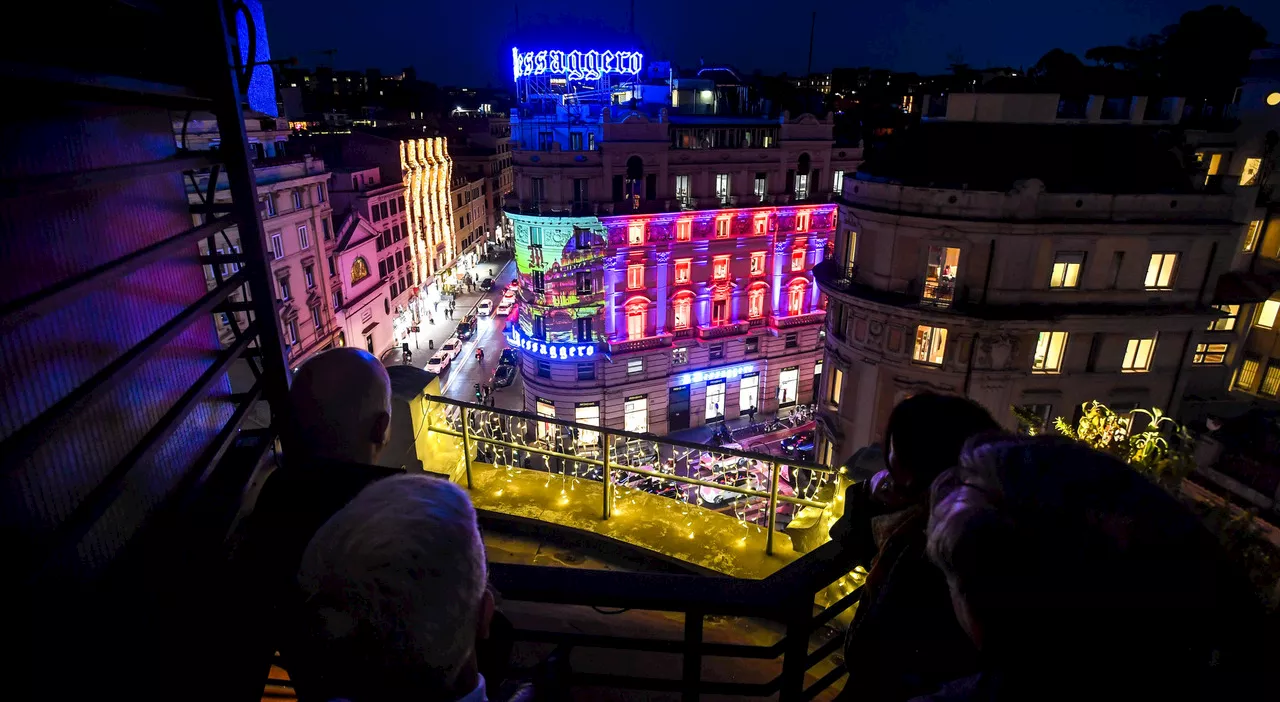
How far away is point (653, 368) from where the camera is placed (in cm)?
3067

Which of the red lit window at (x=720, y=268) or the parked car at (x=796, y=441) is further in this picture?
the parked car at (x=796, y=441)

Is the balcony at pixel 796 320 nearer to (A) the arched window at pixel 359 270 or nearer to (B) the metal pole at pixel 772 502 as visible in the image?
(A) the arched window at pixel 359 270

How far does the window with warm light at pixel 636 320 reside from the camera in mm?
29438

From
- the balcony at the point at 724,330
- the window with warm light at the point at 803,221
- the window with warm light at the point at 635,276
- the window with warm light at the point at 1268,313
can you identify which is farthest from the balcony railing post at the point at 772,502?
the window with warm light at the point at 1268,313

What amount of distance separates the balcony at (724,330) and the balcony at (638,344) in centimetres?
181

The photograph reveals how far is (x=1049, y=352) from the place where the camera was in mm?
18297

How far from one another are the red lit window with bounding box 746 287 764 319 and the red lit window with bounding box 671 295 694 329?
3219 mm

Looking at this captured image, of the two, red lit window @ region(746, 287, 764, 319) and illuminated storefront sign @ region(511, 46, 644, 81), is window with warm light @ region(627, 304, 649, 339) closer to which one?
red lit window @ region(746, 287, 764, 319)

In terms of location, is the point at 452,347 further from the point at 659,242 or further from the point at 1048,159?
the point at 1048,159

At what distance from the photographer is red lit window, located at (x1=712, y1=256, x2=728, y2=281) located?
3023 centimetres

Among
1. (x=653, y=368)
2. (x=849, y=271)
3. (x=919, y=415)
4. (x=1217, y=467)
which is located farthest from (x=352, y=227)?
(x=1217, y=467)

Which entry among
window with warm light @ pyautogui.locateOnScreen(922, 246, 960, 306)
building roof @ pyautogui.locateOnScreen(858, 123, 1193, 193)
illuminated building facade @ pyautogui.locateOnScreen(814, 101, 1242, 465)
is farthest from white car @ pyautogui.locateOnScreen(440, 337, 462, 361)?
window with warm light @ pyautogui.locateOnScreen(922, 246, 960, 306)

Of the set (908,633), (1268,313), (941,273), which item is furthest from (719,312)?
(908,633)

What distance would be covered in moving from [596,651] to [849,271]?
59.5ft
